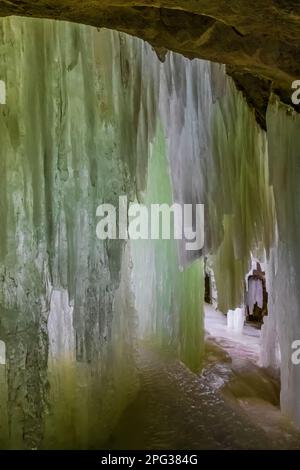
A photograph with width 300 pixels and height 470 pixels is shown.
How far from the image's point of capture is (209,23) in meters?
3.47

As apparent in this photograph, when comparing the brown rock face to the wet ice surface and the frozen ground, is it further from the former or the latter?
the frozen ground

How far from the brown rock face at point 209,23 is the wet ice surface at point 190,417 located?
3.07m

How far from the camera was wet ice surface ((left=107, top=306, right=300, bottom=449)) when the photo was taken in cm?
410

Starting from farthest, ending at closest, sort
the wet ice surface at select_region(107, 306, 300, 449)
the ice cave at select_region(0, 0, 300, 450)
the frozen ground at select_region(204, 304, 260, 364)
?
the frozen ground at select_region(204, 304, 260, 364), the wet ice surface at select_region(107, 306, 300, 449), the ice cave at select_region(0, 0, 300, 450)

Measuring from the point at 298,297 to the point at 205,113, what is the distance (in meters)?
2.41

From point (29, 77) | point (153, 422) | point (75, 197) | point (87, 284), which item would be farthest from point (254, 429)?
point (29, 77)

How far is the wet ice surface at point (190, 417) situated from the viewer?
4.10 meters

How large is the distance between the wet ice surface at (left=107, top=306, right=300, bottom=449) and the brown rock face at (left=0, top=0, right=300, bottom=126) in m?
3.07

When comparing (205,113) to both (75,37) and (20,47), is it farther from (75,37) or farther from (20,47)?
(20,47)

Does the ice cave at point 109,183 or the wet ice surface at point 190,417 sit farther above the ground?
the ice cave at point 109,183

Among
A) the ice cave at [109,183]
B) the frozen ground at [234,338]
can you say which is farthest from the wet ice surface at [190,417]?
the frozen ground at [234,338]

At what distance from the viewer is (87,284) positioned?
3928 mm

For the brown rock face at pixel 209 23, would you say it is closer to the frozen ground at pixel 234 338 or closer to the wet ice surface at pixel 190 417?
the wet ice surface at pixel 190 417

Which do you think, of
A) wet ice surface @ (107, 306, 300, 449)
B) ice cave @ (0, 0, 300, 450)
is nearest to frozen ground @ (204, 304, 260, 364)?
wet ice surface @ (107, 306, 300, 449)
